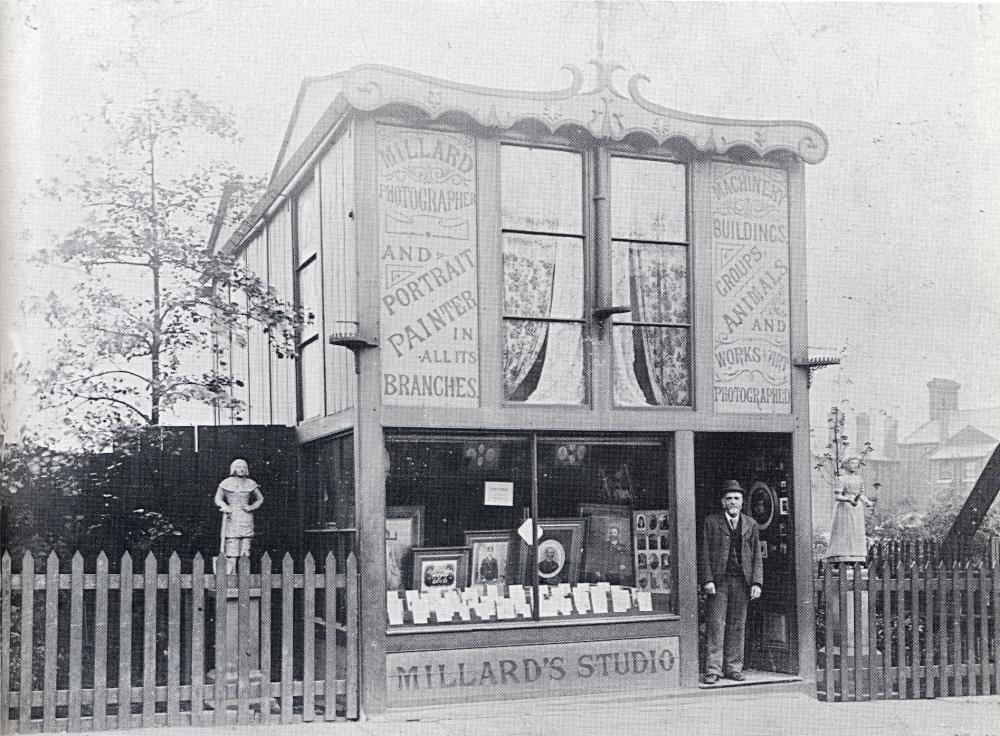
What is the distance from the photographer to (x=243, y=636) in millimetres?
10375

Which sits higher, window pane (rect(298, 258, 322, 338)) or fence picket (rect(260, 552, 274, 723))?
window pane (rect(298, 258, 322, 338))

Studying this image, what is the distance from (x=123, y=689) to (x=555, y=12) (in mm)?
6938

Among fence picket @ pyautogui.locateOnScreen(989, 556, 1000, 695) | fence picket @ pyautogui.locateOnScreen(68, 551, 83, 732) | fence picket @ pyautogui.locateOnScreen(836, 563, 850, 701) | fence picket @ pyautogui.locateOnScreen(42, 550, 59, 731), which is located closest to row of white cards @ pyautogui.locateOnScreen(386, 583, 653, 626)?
fence picket @ pyautogui.locateOnScreen(836, 563, 850, 701)

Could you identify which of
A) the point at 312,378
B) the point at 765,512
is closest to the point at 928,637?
the point at 765,512

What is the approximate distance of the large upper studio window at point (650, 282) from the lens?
1193cm

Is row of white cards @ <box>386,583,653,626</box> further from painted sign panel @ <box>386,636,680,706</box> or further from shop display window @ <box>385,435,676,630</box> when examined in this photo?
painted sign panel @ <box>386,636,680,706</box>

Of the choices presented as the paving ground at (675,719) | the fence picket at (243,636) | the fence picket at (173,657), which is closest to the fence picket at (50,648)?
the paving ground at (675,719)

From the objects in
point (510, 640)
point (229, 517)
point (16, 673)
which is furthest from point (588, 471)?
point (16, 673)

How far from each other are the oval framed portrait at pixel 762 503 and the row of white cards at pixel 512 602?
1.72m

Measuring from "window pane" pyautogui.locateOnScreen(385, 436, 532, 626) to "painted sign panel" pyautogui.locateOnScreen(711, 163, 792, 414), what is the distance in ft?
7.76

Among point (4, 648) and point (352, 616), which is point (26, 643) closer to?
point (4, 648)

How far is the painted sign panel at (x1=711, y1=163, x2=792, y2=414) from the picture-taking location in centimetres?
1223

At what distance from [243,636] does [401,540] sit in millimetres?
1719

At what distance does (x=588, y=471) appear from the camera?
474 inches
